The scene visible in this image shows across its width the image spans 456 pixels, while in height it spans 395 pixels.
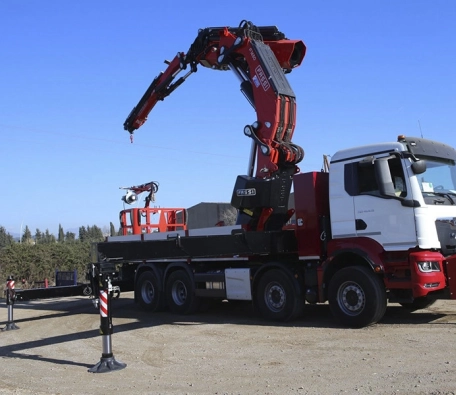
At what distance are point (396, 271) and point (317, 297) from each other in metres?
1.70

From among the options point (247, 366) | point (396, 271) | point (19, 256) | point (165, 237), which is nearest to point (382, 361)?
point (247, 366)

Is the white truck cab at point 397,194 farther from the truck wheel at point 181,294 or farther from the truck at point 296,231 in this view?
the truck wheel at point 181,294

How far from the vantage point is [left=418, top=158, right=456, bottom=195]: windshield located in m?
9.55

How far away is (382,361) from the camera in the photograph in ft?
23.6

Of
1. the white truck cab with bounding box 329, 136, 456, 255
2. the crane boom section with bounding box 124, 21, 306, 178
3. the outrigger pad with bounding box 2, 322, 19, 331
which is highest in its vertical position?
the crane boom section with bounding box 124, 21, 306, 178

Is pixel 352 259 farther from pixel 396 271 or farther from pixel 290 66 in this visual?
pixel 290 66

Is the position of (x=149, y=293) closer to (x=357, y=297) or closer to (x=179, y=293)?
(x=179, y=293)

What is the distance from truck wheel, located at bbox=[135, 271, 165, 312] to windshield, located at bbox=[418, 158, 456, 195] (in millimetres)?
6998

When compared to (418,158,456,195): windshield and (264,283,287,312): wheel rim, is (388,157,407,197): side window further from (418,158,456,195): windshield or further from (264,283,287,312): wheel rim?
(264,283,287,312): wheel rim

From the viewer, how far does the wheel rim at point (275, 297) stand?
11.0 m

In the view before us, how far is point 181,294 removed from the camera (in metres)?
13.4

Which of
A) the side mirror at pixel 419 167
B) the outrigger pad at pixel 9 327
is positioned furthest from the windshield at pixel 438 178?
the outrigger pad at pixel 9 327

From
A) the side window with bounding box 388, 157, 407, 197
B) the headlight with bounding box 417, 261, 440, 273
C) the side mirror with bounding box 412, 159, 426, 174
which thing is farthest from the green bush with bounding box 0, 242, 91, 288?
the side mirror with bounding box 412, 159, 426, 174

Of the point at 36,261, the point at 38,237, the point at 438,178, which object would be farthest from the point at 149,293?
the point at 38,237
